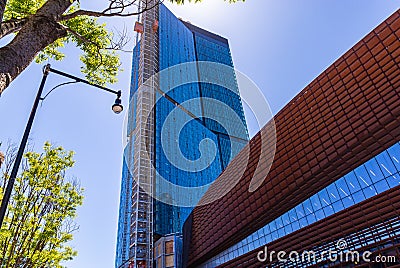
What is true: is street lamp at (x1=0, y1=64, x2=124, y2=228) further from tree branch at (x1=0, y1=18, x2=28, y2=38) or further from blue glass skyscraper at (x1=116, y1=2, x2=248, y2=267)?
blue glass skyscraper at (x1=116, y1=2, x2=248, y2=267)

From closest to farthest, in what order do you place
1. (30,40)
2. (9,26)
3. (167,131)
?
(30,40)
(9,26)
(167,131)

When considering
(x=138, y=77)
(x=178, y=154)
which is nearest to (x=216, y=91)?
(x=138, y=77)

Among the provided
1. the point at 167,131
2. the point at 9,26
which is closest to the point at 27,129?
the point at 9,26

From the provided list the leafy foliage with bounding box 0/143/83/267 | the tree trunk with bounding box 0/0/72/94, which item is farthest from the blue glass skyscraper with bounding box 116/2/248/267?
the tree trunk with bounding box 0/0/72/94

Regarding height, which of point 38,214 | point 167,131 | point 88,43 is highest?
point 167,131

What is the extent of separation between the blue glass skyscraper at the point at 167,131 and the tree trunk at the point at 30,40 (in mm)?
27984

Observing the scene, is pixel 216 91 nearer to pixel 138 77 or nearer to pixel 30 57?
pixel 138 77

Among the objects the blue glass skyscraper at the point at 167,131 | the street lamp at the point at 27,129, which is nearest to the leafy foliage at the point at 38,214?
the street lamp at the point at 27,129

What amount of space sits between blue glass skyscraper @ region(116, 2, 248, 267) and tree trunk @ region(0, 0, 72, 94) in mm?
27984

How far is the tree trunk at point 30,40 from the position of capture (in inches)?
139

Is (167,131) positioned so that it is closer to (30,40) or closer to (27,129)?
(27,129)

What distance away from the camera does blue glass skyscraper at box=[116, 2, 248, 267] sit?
4916cm

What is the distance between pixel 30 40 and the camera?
13.0 feet

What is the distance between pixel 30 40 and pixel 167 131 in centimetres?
5825
